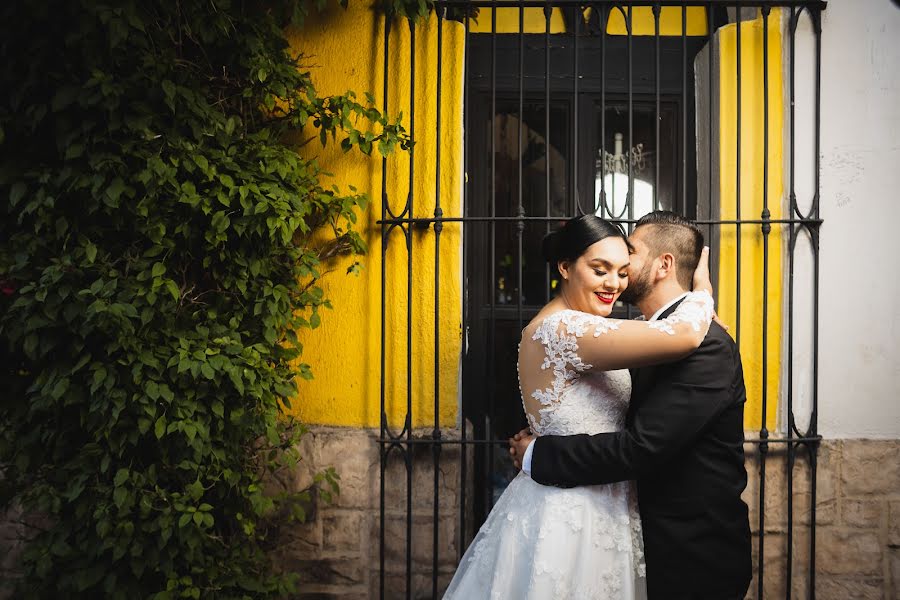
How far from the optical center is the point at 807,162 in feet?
10.4

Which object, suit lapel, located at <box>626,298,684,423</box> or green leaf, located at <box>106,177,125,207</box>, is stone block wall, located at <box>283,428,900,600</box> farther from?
green leaf, located at <box>106,177,125,207</box>

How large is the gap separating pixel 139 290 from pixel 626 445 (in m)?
1.84

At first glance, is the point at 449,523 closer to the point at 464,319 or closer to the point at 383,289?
the point at 464,319

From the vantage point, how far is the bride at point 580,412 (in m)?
2.10

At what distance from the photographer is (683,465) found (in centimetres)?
218

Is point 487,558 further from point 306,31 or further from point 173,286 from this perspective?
point 306,31

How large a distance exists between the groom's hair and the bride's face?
0.41 feet

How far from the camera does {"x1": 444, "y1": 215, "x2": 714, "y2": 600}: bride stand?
2102mm

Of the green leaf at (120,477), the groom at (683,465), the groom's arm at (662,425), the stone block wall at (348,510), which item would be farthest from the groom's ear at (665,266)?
the green leaf at (120,477)

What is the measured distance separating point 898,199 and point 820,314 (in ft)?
2.09

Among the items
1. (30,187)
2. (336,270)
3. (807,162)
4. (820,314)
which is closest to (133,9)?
(30,187)

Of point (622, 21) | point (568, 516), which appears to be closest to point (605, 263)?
point (568, 516)

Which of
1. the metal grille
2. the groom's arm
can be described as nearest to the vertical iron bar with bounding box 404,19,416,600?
the metal grille

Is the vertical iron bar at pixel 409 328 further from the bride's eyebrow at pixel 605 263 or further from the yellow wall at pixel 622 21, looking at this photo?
the bride's eyebrow at pixel 605 263
